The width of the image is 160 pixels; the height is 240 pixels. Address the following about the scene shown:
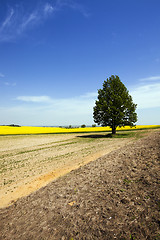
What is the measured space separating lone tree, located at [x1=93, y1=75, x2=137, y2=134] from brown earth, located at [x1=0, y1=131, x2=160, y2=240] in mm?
26712

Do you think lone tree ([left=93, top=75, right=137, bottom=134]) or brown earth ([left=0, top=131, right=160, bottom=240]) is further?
lone tree ([left=93, top=75, right=137, bottom=134])

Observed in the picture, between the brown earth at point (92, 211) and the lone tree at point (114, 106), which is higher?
the lone tree at point (114, 106)

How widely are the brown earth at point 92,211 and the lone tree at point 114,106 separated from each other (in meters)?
26.7

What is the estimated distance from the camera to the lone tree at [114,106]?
33.1 m

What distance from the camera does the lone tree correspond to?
109ft

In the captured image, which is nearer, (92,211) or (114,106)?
(92,211)

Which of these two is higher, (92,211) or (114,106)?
(114,106)

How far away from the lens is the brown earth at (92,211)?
3.98 meters

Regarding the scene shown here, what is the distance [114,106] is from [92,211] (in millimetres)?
30141

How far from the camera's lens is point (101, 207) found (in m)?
4.97

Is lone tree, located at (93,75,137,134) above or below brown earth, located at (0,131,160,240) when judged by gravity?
above

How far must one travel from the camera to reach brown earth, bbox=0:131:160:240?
3.98 m

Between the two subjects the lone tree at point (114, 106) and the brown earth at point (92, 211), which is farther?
the lone tree at point (114, 106)

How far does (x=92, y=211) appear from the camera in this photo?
16.0 ft
